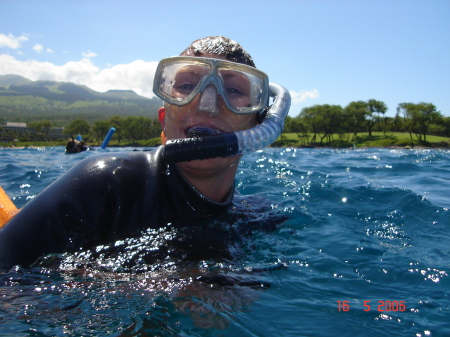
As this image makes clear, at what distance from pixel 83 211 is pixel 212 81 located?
1069mm

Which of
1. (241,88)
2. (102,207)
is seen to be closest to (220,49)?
(241,88)

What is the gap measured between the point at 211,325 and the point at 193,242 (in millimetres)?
829

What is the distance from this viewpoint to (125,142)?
272 ft

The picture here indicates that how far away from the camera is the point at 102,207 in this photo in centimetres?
189

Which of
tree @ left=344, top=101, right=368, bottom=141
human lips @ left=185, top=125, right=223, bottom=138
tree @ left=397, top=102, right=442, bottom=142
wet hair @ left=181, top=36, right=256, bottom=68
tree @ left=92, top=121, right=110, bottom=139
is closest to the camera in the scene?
human lips @ left=185, top=125, right=223, bottom=138

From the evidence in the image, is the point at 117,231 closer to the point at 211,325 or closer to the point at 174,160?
the point at 174,160

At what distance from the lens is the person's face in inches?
83.8

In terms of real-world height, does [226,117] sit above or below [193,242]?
above

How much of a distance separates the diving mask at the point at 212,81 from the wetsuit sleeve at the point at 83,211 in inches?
20.2

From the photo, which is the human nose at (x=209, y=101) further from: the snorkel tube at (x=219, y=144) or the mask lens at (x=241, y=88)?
the snorkel tube at (x=219, y=144)

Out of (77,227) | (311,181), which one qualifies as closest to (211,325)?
(77,227)

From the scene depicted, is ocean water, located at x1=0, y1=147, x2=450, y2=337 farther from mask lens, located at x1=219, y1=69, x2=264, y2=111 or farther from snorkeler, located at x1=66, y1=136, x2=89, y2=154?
snorkeler, located at x1=66, y1=136, x2=89, y2=154
